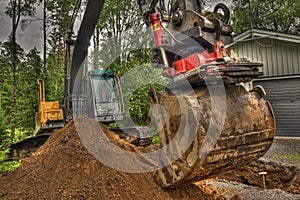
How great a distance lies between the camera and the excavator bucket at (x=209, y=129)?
2.14m

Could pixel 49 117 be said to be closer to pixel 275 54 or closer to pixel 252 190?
pixel 252 190

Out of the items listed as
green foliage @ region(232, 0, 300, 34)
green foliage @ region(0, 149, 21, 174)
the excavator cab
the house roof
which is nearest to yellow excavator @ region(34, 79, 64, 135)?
the excavator cab

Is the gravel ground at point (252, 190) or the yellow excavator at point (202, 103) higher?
the yellow excavator at point (202, 103)

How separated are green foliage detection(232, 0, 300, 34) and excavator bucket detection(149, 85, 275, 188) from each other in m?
19.9

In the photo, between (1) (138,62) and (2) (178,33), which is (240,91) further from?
(1) (138,62)

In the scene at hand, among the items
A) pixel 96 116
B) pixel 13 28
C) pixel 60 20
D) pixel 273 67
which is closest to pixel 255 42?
pixel 273 67

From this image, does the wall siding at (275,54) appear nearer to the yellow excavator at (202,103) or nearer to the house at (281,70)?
the house at (281,70)

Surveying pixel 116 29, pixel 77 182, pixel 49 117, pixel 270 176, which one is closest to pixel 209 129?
pixel 77 182

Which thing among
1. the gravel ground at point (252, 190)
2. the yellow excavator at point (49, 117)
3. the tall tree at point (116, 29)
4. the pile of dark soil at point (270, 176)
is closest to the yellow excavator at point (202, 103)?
the gravel ground at point (252, 190)

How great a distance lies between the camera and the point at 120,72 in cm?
1316

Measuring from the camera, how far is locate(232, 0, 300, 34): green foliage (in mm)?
20125

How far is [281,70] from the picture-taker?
26.4ft

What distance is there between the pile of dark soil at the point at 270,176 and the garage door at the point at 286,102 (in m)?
3.94

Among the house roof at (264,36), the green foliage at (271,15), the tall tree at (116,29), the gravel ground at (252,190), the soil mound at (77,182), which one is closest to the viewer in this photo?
the soil mound at (77,182)
